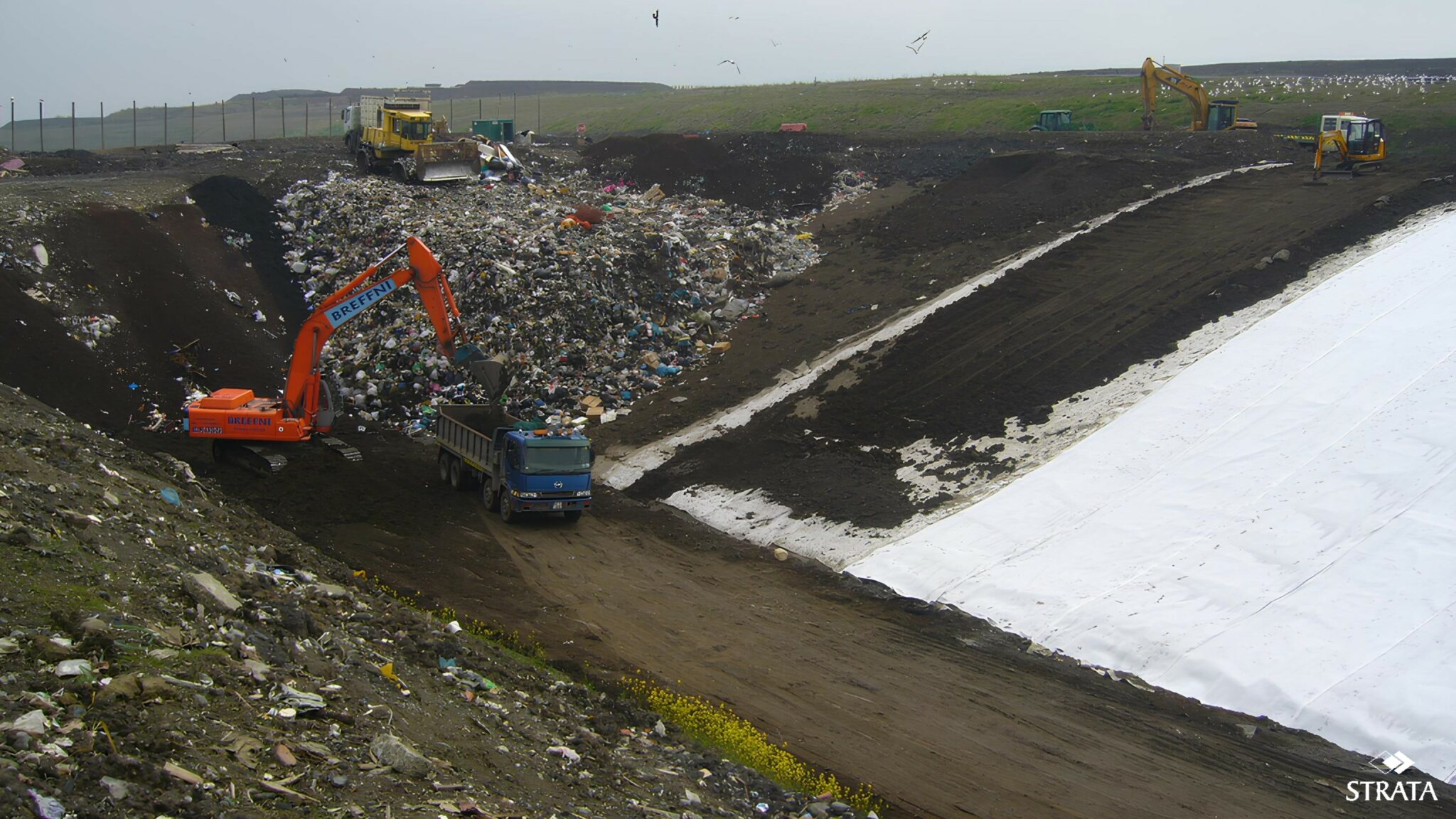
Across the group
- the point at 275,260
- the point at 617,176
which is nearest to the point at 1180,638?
the point at 275,260

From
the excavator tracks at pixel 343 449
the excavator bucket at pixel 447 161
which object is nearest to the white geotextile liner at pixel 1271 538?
the excavator tracks at pixel 343 449

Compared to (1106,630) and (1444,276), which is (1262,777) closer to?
(1106,630)

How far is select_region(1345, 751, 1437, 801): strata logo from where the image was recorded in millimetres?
10273

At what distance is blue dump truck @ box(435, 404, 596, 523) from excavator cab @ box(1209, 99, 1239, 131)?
102 ft

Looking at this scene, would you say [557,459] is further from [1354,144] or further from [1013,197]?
[1354,144]

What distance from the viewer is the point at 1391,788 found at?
10.4 meters

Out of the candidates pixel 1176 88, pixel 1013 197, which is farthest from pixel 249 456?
pixel 1176 88

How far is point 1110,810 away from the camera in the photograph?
10.1m

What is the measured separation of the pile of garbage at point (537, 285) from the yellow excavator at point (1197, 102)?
675 inches

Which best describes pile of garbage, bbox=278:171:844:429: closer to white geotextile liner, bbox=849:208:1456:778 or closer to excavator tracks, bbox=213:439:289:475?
excavator tracks, bbox=213:439:289:475

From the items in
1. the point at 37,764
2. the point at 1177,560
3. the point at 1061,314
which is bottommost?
the point at 1177,560

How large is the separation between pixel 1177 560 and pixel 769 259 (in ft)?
59.3

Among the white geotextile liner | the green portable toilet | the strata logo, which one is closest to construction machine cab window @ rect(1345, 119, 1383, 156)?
the white geotextile liner

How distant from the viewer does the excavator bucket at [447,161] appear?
32.9 meters
